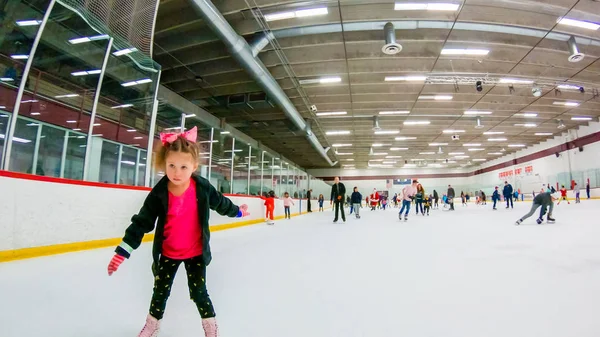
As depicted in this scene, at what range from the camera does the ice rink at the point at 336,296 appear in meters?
1.39

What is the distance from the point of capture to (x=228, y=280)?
230 cm

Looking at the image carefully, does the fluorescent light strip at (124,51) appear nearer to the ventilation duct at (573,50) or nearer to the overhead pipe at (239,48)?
the overhead pipe at (239,48)

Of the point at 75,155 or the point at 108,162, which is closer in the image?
the point at 75,155

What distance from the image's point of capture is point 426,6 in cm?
657

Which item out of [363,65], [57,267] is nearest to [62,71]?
[57,267]

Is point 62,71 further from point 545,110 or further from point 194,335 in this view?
point 545,110

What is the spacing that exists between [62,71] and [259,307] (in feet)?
18.1

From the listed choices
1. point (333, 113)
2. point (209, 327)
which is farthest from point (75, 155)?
point (333, 113)

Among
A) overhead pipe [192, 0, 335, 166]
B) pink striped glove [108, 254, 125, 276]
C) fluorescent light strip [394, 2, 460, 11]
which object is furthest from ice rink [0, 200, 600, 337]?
fluorescent light strip [394, 2, 460, 11]

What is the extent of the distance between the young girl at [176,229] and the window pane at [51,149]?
407 centimetres

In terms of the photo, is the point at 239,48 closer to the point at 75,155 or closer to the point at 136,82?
the point at 136,82

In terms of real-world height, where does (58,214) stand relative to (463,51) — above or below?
below

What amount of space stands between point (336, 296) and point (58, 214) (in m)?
3.84

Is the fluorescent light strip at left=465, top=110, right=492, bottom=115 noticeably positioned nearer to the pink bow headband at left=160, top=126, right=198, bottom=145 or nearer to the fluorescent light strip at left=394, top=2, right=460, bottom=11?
the fluorescent light strip at left=394, top=2, right=460, bottom=11
